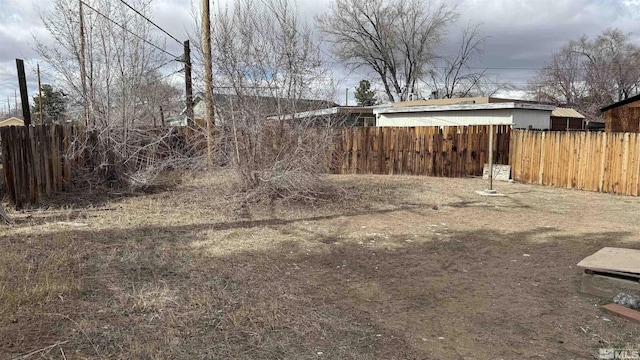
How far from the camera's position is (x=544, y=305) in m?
3.79

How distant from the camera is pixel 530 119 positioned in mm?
15297

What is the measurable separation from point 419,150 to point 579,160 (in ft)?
15.1

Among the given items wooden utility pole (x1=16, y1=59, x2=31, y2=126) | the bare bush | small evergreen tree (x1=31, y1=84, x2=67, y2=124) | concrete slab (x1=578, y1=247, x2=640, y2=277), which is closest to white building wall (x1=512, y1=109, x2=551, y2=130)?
the bare bush

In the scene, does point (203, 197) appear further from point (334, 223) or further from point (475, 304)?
point (475, 304)

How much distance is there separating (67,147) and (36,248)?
175 inches

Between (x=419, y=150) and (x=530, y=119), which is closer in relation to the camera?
(x=419, y=150)

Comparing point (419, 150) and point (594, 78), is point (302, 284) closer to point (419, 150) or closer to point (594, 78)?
point (419, 150)

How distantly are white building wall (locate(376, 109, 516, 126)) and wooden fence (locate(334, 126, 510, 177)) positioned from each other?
1939 millimetres

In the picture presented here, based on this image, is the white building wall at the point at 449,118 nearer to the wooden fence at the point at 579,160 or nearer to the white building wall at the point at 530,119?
the white building wall at the point at 530,119

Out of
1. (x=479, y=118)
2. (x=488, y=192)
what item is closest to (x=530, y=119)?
(x=479, y=118)

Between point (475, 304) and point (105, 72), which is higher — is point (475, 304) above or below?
below

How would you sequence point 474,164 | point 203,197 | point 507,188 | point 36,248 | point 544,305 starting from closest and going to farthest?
point 544,305
point 36,248
point 203,197
point 507,188
point 474,164

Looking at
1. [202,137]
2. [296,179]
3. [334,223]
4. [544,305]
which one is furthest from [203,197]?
[544,305]

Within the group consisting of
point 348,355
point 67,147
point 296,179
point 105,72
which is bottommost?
point 348,355
